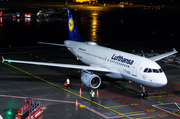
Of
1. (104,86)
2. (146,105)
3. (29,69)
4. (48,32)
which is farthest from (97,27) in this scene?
(146,105)

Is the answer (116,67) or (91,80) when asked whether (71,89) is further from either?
(116,67)

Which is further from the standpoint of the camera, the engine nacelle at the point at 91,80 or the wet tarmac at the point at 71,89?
the engine nacelle at the point at 91,80

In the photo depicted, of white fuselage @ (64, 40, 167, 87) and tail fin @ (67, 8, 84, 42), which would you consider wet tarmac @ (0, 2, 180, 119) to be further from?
tail fin @ (67, 8, 84, 42)

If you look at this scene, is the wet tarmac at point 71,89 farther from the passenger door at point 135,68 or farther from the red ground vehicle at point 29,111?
the passenger door at point 135,68

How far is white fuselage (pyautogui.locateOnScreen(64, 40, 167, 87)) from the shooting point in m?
33.9

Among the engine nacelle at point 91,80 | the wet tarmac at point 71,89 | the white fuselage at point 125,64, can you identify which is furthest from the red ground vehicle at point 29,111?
the white fuselage at point 125,64

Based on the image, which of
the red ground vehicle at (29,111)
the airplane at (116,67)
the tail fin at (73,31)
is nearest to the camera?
the red ground vehicle at (29,111)

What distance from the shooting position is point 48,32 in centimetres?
8731

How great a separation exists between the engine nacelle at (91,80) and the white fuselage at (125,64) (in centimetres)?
285

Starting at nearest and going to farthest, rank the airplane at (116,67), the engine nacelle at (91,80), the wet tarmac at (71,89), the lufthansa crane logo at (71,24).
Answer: the wet tarmac at (71,89), the airplane at (116,67), the engine nacelle at (91,80), the lufthansa crane logo at (71,24)

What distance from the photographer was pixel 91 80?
3591cm

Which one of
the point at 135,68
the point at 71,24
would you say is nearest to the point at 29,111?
the point at 135,68

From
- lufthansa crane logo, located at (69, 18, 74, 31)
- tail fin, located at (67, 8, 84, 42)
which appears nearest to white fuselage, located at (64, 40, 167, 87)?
tail fin, located at (67, 8, 84, 42)

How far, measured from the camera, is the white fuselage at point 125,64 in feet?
111
